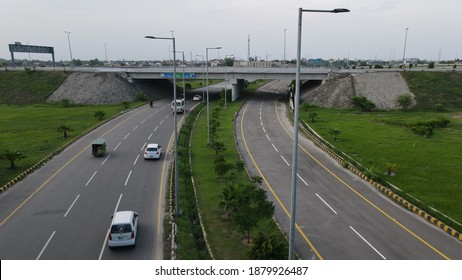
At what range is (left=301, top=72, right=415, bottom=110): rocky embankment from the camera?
219 feet

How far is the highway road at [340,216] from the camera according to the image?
18781 mm

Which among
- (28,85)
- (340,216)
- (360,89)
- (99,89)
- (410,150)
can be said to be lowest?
(340,216)

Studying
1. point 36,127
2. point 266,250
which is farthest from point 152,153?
point 36,127

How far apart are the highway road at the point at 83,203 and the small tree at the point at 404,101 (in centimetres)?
4323

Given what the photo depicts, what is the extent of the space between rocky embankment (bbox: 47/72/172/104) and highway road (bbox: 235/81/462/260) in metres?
46.5

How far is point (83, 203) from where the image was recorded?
24453mm

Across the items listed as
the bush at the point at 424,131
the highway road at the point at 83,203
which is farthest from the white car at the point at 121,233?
the bush at the point at 424,131

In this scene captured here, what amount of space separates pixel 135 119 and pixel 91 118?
7.56 m

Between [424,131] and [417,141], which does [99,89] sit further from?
[424,131]

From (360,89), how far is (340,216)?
172 ft

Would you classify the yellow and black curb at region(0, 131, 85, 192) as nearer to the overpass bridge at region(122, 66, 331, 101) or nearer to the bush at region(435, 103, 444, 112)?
the overpass bridge at region(122, 66, 331, 101)

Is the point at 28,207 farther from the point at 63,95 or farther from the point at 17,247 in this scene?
the point at 63,95

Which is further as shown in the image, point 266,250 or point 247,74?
point 247,74

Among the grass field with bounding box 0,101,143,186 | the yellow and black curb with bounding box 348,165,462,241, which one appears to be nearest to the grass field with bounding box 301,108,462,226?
the yellow and black curb with bounding box 348,165,462,241
